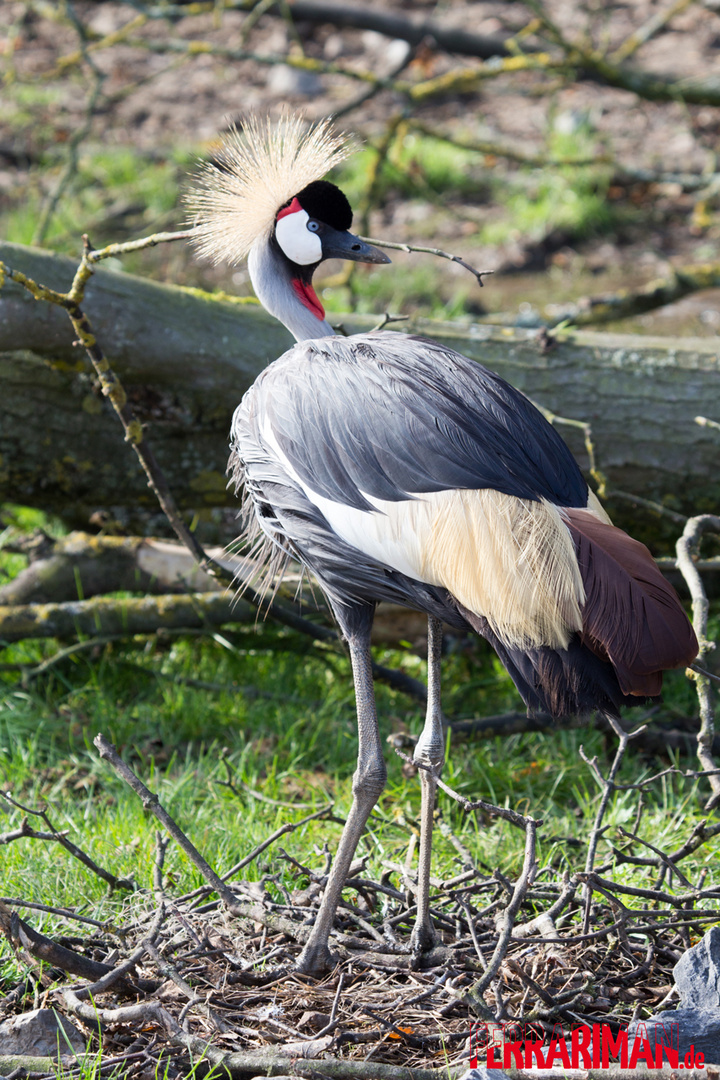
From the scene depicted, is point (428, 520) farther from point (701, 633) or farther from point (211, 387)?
point (211, 387)

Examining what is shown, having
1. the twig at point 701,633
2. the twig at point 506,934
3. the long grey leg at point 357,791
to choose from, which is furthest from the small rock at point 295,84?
the twig at point 506,934

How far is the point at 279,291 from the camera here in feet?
9.73

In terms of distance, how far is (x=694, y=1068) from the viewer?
212 cm

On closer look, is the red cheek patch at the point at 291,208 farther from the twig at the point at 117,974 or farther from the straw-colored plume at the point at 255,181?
the twig at the point at 117,974

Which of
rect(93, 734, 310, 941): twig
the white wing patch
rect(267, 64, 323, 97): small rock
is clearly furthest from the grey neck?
rect(267, 64, 323, 97): small rock

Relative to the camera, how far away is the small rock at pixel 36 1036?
2.30 meters

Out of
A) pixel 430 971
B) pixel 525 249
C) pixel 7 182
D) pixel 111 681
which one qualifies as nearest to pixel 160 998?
pixel 430 971

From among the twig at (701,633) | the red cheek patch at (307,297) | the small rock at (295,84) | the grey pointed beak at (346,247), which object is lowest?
the twig at (701,633)

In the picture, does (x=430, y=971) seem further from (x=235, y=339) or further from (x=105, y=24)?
(x=105, y=24)

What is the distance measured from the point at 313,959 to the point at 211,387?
2.17 metres

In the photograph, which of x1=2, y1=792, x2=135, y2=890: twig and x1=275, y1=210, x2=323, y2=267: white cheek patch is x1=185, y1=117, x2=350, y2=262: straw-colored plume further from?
x1=2, y1=792, x2=135, y2=890: twig

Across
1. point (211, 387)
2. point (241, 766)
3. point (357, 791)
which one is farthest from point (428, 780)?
point (211, 387)

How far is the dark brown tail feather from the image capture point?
7.12 ft

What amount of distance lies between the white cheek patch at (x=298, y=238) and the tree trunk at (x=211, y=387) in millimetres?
1025
